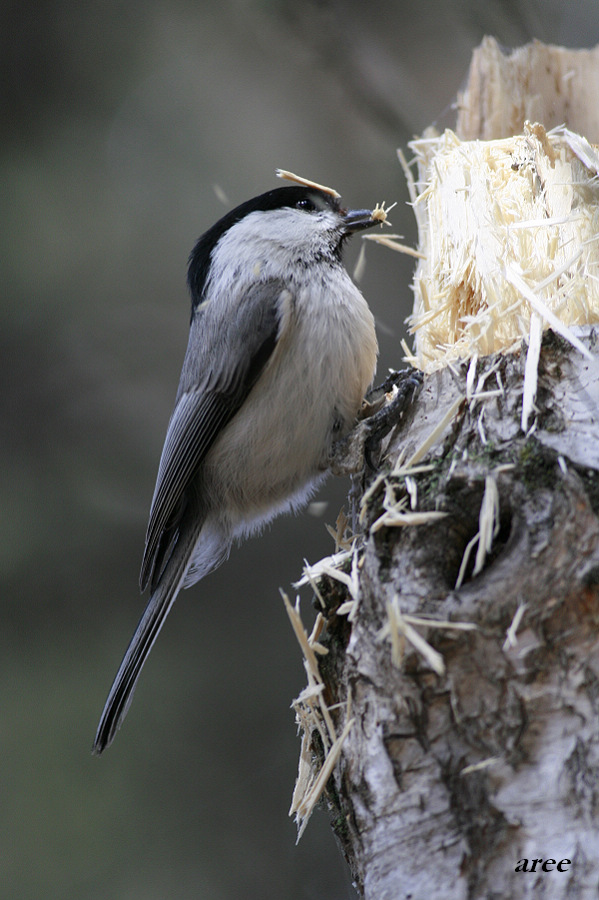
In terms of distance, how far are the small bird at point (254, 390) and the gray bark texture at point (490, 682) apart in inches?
20.7

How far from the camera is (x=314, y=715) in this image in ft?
4.06

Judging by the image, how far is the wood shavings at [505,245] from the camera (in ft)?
4.41

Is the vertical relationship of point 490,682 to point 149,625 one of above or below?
below

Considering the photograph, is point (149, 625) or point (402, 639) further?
point (149, 625)

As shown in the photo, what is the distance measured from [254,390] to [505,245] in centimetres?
62

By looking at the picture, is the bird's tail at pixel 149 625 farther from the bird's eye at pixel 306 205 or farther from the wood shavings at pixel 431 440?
the bird's eye at pixel 306 205

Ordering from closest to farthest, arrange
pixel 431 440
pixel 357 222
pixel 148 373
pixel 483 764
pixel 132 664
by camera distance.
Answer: pixel 483 764 < pixel 431 440 < pixel 132 664 < pixel 357 222 < pixel 148 373

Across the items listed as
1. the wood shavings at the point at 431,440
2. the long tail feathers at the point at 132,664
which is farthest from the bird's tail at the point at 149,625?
the wood shavings at the point at 431,440

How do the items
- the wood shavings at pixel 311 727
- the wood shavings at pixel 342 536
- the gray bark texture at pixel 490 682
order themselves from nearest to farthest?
1. the gray bark texture at pixel 490 682
2. the wood shavings at pixel 311 727
3. the wood shavings at pixel 342 536

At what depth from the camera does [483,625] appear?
100 cm

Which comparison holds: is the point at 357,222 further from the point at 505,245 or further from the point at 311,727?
the point at 311,727

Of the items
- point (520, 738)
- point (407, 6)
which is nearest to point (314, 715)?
point (520, 738)

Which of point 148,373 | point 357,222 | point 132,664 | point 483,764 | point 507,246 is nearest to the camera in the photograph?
point 483,764

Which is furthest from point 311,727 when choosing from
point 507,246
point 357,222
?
point 357,222
